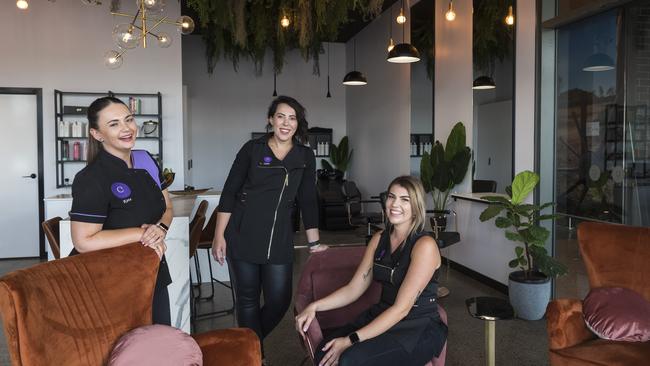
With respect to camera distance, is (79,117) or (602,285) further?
(79,117)

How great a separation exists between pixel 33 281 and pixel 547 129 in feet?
12.9

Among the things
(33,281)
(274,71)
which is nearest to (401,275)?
(33,281)

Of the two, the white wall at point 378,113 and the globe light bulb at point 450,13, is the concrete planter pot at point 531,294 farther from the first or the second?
the white wall at point 378,113

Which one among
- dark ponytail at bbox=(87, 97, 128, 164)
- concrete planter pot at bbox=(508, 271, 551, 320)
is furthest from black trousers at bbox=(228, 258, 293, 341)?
concrete planter pot at bbox=(508, 271, 551, 320)

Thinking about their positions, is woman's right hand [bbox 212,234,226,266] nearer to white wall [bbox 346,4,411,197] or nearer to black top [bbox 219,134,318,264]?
black top [bbox 219,134,318,264]

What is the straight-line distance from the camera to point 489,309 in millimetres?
2605

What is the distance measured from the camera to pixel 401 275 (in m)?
2.12

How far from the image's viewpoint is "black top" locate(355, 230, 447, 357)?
2.04m

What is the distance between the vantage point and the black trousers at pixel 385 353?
1893 millimetres

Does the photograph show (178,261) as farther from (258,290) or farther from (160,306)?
(160,306)

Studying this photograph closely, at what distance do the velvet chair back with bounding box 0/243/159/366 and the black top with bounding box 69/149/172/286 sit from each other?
12cm

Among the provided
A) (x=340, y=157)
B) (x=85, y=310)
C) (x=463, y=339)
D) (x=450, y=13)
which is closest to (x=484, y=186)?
(x=450, y=13)

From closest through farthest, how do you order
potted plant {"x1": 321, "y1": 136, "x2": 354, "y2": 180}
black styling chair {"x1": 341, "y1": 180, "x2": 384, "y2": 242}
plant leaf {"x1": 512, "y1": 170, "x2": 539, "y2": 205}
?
1. plant leaf {"x1": 512, "y1": 170, "x2": 539, "y2": 205}
2. black styling chair {"x1": 341, "y1": 180, "x2": 384, "y2": 242}
3. potted plant {"x1": 321, "y1": 136, "x2": 354, "y2": 180}

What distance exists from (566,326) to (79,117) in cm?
614
